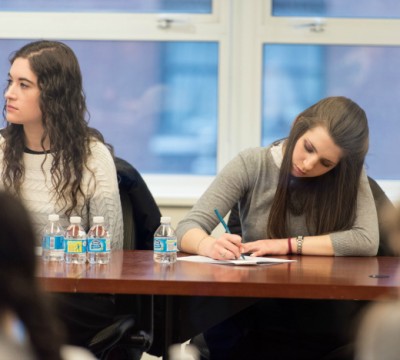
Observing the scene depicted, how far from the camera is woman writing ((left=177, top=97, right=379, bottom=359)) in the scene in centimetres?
275

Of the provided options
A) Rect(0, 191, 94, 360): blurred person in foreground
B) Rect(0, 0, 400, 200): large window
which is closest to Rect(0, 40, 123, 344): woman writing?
Rect(0, 0, 400, 200): large window

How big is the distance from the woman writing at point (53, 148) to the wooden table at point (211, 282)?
326mm

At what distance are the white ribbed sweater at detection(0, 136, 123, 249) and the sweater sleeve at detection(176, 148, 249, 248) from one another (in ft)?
0.76

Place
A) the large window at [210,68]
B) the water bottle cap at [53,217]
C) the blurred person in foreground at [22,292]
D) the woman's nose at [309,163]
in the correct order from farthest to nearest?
the large window at [210,68] → the woman's nose at [309,163] → the water bottle cap at [53,217] → the blurred person in foreground at [22,292]

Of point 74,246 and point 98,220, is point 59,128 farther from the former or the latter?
point 74,246

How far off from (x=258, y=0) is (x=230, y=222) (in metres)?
1.46

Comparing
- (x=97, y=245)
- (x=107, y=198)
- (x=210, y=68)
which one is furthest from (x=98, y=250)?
(x=210, y=68)

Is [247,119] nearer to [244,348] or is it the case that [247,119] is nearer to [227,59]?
[227,59]

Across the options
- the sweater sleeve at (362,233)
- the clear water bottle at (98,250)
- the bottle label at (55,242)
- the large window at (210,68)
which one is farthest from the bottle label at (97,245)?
the large window at (210,68)

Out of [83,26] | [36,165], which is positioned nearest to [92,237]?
[36,165]

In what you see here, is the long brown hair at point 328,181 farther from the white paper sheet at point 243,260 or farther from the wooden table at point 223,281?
the wooden table at point 223,281

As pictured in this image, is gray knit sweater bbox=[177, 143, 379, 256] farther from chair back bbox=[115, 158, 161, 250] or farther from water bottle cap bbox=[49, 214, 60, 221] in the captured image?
water bottle cap bbox=[49, 214, 60, 221]

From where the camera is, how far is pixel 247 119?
162 inches

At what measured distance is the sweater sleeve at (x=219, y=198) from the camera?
2799 mm
